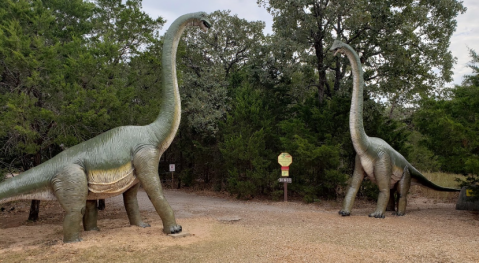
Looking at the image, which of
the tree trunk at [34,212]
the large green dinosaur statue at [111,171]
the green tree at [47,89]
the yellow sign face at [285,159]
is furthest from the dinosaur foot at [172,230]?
the yellow sign face at [285,159]

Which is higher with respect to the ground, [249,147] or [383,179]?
[249,147]

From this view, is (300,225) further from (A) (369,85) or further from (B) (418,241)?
(A) (369,85)

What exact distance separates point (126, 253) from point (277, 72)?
9.95 m

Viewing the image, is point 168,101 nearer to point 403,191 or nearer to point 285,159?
point 285,159

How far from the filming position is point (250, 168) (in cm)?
1293

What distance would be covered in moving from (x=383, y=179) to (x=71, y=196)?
22.4 ft

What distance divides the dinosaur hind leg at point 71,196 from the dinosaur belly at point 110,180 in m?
0.19

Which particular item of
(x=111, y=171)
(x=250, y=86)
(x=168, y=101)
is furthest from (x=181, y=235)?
(x=250, y=86)

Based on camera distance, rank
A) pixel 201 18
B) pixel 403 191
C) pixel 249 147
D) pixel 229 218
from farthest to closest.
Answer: pixel 249 147 < pixel 403 191 < pixel 229 218 < pixel 201 18

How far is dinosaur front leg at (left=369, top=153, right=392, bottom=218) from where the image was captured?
8.03m

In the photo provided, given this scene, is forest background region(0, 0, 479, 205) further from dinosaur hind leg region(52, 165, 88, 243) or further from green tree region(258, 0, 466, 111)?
dinosaur hind leg region(52, 165, 88, 243)

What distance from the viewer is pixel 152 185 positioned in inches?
229

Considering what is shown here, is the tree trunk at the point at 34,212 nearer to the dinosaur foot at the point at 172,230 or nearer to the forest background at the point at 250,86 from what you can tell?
the forest background at the point at 250,86

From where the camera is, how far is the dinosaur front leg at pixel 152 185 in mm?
5824
